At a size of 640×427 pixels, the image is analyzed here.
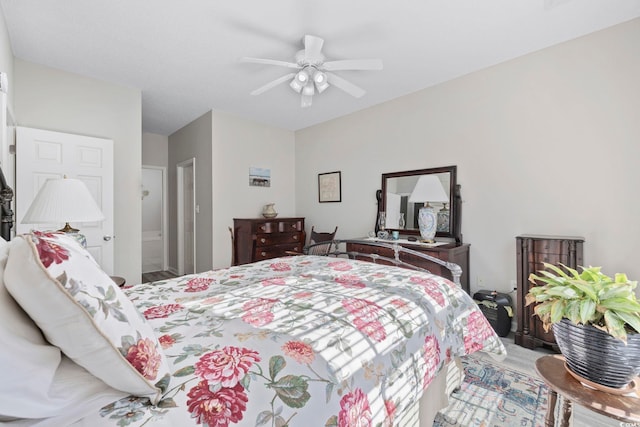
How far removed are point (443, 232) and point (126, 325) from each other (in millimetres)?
3176

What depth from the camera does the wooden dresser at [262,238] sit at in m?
4.04

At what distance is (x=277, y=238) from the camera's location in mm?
4320

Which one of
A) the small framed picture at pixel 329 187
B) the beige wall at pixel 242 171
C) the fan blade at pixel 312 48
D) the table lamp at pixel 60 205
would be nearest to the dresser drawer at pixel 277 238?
the beige wall at pixel 242 171

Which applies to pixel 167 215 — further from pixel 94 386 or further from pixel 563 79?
pixel 563 79

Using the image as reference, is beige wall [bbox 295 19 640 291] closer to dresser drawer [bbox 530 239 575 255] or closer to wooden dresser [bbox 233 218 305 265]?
dresser drawer [bbox 530 239 575 255]

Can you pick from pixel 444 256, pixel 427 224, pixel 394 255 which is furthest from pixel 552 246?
pixel 394 255

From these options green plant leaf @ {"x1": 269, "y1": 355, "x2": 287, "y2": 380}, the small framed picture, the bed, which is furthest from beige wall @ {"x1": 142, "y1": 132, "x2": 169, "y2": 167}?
green plant leaf @ {"x1": 269, "y1": 355, "x2": 287, "y2": 380}

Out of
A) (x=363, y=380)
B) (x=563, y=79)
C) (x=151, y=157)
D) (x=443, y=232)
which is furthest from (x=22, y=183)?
(x=563, y=79)

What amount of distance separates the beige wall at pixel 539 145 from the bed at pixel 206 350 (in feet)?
6.12

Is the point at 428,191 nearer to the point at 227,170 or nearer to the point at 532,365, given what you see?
the point at 532,365

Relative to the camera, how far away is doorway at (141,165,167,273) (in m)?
5.74

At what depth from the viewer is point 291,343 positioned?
2.92 feet

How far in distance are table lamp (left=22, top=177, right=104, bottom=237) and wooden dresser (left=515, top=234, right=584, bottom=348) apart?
3528mm

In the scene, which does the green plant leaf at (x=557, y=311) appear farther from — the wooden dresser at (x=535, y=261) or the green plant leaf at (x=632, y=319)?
the wooden dresser at (x=535, y=261)
